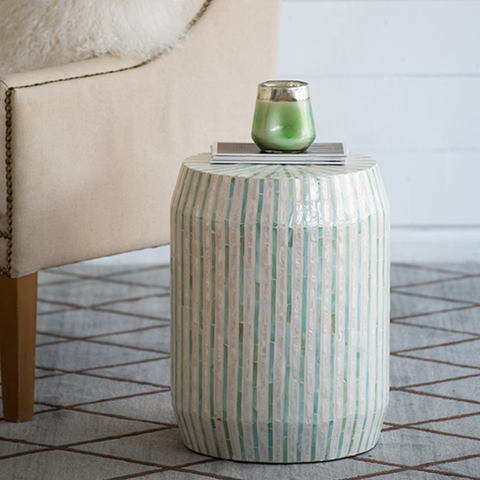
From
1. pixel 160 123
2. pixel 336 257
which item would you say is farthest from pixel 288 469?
pixel 160 123

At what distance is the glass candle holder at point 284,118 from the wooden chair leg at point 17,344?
45 centimetres

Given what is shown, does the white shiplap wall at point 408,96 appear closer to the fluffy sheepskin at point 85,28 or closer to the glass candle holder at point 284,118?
the fluffy sheepskin at point 85,28

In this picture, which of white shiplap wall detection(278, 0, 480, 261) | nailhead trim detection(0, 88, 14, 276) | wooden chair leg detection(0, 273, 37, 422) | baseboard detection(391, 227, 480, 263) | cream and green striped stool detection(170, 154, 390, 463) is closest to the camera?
cream and green striped stool detection(170, 154, 390, 463)

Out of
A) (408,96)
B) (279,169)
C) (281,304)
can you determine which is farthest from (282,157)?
(408,96)

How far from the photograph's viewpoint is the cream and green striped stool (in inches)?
39.2

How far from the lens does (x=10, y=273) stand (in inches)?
46.1

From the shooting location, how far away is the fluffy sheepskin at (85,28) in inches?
49.2

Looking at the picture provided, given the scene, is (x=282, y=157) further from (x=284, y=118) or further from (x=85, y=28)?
(x=85, y=28)

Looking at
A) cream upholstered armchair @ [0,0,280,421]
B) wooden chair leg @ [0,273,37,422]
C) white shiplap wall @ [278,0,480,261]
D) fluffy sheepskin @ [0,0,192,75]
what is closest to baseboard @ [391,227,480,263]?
white shiplap wall @ [278,0,480,261]

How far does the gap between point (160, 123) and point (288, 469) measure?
2.02 feet

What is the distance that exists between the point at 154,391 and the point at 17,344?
10.4 inches

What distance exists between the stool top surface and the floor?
1.38 feet

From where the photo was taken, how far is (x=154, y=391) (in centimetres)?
135

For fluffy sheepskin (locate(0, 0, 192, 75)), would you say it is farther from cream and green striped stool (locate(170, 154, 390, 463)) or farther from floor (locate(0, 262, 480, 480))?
floor (locate(0, 262, 480, 480))
